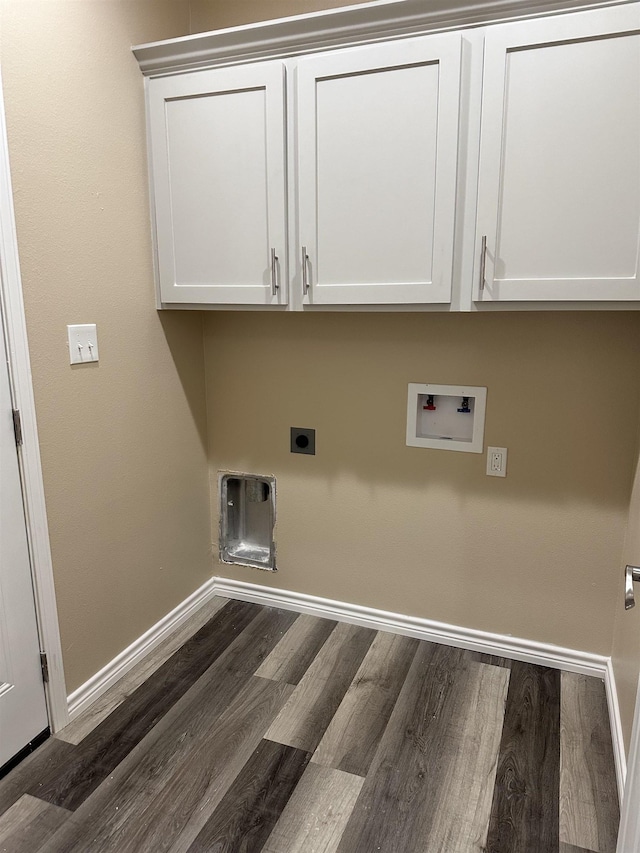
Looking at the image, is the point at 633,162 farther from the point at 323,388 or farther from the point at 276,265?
the point at 323,388

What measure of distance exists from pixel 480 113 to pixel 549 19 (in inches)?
10.4

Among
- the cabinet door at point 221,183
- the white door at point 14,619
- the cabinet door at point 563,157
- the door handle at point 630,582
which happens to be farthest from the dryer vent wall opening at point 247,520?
the door handle at point 630,582

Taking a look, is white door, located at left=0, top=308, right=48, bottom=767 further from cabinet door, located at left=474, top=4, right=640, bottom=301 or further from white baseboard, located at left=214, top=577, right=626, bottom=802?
cabinet door, located at left=474, top=4, right=640, bottom=301

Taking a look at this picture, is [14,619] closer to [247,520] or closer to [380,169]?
[247,520]

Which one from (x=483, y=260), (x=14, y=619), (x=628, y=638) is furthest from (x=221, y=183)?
(x=628, y=638)

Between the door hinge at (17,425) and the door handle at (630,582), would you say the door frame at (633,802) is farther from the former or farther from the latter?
the door hinge at (17,425)

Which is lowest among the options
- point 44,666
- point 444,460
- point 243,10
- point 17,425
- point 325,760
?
point 325,760

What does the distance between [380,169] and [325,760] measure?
69.4 inches

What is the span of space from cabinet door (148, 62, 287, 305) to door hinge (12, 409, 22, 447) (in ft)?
2.35

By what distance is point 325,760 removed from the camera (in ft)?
5.81

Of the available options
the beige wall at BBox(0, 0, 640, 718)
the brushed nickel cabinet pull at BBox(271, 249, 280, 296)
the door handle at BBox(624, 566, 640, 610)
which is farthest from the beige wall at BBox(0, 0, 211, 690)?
the door handle at BBox(624, 566, 640, 610)

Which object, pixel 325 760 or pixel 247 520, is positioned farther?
pixel 247 520

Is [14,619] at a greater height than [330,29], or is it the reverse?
[330,29]

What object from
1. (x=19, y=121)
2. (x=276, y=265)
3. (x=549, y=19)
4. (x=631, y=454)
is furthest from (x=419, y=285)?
(x=19, y=121)
